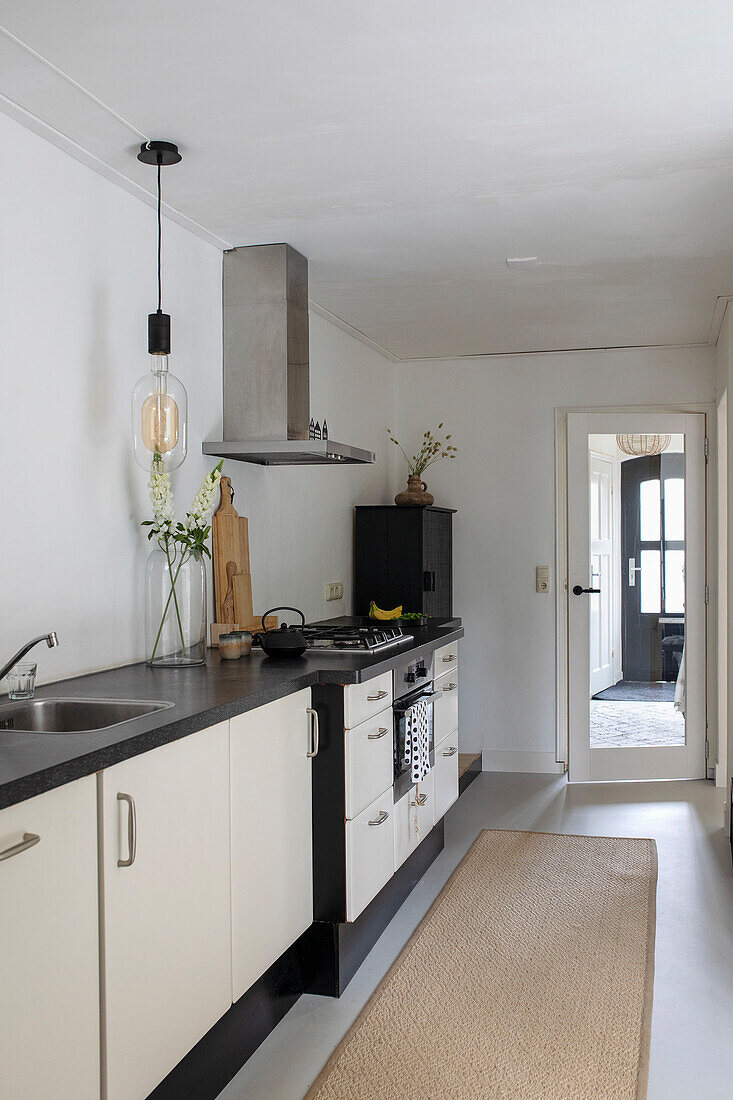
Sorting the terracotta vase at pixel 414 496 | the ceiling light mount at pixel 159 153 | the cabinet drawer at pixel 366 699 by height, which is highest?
the ceiling light mount at pixel 159 153

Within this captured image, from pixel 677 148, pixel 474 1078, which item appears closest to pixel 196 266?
pixel 677 148

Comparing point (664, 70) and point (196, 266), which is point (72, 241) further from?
point (664, 70)

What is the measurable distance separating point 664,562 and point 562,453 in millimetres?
871

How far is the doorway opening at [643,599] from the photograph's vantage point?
17.7 feet

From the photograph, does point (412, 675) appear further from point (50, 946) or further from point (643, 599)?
point (643, 599)

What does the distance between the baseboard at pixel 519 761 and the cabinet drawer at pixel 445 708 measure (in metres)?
1.71

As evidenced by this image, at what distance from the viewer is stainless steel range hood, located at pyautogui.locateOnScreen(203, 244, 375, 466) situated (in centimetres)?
352

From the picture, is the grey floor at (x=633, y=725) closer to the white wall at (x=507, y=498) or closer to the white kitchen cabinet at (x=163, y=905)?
the white wall at (x=507, y=498)

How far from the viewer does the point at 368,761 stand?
296cm

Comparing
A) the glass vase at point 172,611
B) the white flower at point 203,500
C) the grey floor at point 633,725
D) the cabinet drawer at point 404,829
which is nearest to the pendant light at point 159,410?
the white flower at point 203,500

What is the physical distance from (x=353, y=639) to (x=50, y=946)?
189 centimetres

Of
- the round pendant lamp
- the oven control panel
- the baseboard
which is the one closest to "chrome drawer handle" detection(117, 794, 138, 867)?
the oven control panel

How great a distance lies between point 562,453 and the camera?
5625 millimetres

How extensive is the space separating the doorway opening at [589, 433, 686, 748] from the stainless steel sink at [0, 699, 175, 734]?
12.3ft
